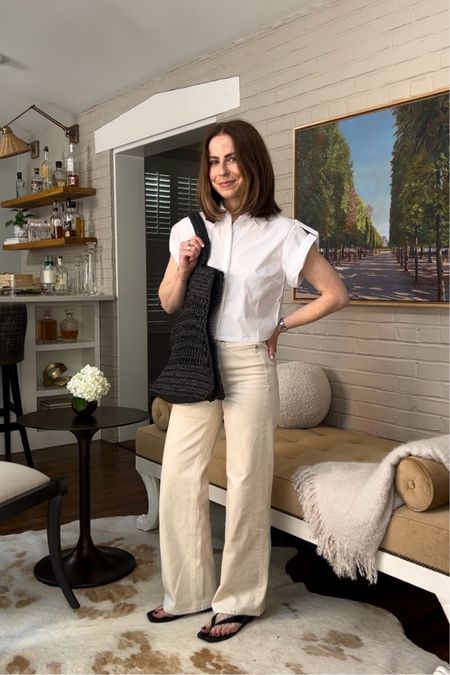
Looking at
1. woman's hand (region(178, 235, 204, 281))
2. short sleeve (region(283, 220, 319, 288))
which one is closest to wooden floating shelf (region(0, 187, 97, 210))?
woman's hand (region(178, 235, 204, 281))

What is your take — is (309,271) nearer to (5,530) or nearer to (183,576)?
(183,576)

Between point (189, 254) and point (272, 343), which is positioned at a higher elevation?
point (189, 254)

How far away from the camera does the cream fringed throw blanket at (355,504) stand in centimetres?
209

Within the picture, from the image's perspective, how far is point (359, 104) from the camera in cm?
321

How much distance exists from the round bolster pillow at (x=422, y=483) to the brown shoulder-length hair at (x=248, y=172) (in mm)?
874

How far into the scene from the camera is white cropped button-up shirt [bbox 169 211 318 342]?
2.18 m

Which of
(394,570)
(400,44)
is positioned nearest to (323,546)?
(394,570)

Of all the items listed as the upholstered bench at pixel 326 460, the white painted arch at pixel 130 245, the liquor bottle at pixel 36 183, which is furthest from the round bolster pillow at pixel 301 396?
the liquor bottle at pixel 36 183

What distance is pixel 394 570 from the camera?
211 cm

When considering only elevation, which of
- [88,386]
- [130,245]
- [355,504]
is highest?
[130,245]

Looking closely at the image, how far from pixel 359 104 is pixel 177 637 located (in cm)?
234

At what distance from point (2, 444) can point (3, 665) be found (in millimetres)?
2797

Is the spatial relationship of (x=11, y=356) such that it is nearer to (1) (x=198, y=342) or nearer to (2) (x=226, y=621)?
(1) (x=198, y=342)

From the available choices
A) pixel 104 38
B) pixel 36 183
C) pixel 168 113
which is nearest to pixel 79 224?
pixel 36 183
